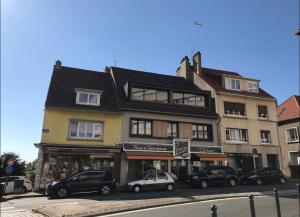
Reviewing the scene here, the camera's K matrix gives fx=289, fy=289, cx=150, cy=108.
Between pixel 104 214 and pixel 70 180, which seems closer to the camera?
pixel 104 214

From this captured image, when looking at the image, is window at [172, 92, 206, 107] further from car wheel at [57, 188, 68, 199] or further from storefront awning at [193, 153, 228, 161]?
car wheel at [57, 188, 68, 199]

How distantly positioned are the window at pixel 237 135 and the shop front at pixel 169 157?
219 centimetres

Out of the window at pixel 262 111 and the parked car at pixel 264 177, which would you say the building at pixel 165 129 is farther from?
the window at pixel 262 111

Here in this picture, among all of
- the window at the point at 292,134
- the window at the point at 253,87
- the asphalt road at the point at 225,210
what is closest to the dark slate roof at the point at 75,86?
the asphalt road at the point at 225,210

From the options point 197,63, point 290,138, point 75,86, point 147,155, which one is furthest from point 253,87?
point 75,86

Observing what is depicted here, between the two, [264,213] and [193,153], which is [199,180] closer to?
[193,153]

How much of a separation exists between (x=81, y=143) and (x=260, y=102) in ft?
63.1

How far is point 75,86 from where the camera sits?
2570 cm

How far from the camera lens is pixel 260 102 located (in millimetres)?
30734

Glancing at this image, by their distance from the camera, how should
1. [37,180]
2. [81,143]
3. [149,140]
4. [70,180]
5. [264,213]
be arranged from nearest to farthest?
[264,213] < [70,180] < [37,180] < [81,143] < [149,140]

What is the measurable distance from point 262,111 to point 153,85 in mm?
12580

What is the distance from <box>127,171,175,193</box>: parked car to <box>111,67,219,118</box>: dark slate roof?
6.55 meters

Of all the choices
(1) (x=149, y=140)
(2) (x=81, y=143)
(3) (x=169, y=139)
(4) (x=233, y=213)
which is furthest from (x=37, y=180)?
(4) (x=233, y=213)

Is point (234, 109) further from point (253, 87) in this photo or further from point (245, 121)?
point (253, 87)
